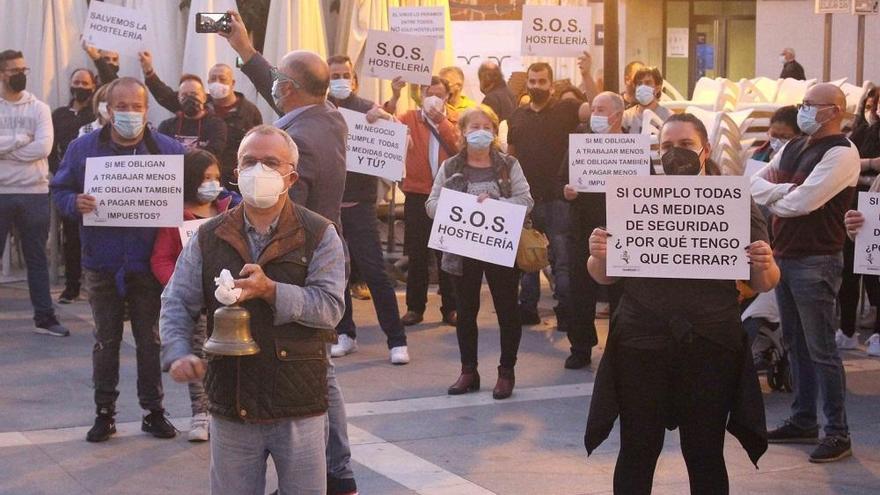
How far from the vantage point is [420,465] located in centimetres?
714

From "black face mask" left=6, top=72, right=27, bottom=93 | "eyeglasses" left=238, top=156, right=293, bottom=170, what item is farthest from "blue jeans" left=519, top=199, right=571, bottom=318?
"eyeglasses" left=238, top=156, right=293, bottom=170

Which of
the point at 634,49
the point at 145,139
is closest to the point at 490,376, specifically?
the point at 145,139

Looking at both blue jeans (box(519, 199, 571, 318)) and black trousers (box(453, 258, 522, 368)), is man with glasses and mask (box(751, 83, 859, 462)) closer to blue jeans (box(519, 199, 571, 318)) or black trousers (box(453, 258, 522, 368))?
black trousers (box(453, 258, 522, 368))

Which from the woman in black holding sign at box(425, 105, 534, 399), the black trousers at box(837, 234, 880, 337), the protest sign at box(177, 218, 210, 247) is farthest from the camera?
the black trousers at box(837, 234, 880, 337)

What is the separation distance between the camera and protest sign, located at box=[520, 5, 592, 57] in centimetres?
1309

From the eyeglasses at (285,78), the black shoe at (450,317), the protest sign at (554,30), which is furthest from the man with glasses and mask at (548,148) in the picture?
the eyeglasses at (285,78)

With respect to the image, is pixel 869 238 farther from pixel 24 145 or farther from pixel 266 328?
pixel 24 145

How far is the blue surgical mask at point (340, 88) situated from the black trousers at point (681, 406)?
517 cm

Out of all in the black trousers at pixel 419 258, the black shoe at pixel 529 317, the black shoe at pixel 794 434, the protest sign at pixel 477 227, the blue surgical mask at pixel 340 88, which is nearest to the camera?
the black shoe at pixel 794 434

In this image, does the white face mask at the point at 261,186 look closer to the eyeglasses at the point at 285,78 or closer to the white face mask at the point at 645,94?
the eyeglasses at the point at 285,78

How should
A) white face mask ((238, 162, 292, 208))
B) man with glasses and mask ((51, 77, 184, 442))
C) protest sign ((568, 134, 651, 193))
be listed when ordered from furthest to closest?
protest sign ((568, 134, 651, 193))
man with glasses and mask ((51, 77, 184, 442))
white face mask ((238, 162, 292, 208))

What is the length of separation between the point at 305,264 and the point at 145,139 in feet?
11.4

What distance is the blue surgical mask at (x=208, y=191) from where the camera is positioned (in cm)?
757

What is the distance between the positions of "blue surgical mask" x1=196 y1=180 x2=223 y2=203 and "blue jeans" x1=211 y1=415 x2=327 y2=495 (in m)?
3.13
